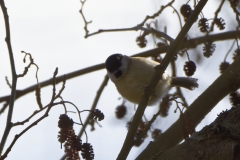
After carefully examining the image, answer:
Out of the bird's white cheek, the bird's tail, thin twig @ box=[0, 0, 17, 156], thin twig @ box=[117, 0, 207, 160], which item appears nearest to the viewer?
thin twig @ box=[0, 0, 17, 156]

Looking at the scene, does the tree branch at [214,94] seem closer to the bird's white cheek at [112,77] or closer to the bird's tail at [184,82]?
the bird's white cheek at [112,77]

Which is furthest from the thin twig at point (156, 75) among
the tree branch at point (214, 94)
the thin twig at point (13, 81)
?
the thin twig at point (13, 81)

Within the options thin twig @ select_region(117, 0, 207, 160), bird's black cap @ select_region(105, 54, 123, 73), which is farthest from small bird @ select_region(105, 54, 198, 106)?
thin twig @ select_region(117, 0, 207, 160)

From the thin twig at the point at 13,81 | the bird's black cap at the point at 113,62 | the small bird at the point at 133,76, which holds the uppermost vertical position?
the bird's black cap at the point at 113,62

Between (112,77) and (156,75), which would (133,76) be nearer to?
(112,77)

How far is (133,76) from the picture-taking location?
402 cm

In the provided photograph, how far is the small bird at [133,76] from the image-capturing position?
3.96m

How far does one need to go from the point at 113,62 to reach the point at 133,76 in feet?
1.26

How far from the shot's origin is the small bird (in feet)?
13.0

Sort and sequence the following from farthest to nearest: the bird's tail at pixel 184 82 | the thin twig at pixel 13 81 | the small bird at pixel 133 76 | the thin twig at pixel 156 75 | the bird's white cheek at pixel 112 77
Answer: the bird's tail at pixel 184 82
the bird's white cheek at pixel 112 77
the small bird at pixel 133 76
the thin twig at pixel 156 75
the thin twig at pixel 13 81

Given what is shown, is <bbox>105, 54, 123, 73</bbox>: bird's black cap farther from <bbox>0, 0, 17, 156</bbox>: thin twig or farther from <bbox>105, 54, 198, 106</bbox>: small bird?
<bbox>0, 0, 17, 156</bbox>: thin twig

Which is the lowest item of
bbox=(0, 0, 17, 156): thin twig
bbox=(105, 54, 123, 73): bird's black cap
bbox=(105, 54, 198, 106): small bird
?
bbox=(0, 0, 17, 156): thin twig

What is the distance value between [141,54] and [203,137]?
2059mm

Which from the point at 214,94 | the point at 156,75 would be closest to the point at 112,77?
the point at 214,94
